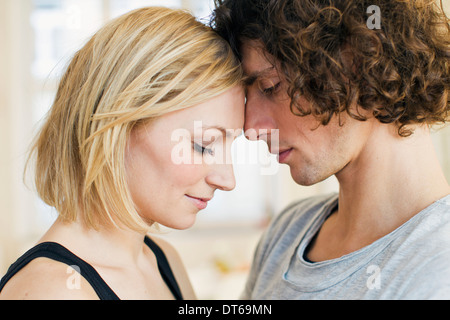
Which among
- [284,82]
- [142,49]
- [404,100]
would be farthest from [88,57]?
[404,100]

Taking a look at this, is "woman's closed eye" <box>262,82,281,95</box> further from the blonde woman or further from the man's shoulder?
the man's shoulder

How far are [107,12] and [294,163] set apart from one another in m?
2.85

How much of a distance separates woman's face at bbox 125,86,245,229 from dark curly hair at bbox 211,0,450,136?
185 millimetres

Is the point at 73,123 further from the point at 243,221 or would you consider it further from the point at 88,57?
the point at 243,221

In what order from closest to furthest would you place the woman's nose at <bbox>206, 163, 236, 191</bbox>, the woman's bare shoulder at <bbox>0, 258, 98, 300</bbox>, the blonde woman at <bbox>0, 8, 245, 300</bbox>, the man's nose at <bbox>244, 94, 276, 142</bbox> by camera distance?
the woman's bare shoulder at <bbox>0, 258, 98, 300</bbox> → the blonde woman at <bbox>0, 8, 245, 300</bbox> → the woman's nose at <bbox>206, 163, 236, 191</bbox> → the man's nose at <bbox>244, 94, 276, 142</bbox>

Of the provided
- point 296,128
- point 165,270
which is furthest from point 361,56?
point 165,270

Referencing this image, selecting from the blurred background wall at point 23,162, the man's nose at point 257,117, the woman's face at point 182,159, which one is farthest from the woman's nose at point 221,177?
the blurred background wall at point 23,162

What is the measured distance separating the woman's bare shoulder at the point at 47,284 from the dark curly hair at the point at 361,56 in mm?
659

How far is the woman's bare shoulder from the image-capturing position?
2.64 feet

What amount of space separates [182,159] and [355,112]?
1.54 feet

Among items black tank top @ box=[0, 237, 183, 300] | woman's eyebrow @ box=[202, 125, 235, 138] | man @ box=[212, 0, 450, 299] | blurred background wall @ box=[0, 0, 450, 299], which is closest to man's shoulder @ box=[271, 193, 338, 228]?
man @ box=[212, 0, 450, 299]

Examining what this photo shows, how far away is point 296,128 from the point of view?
116 centimetres

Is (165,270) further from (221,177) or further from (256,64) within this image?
(256,64)

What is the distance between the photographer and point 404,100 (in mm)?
1093
